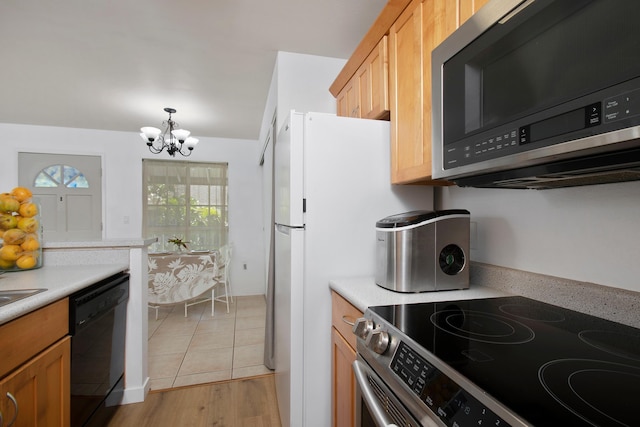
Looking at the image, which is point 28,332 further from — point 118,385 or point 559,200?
point 559,200

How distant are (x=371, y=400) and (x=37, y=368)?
1128 millimetres

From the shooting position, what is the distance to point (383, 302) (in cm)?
103

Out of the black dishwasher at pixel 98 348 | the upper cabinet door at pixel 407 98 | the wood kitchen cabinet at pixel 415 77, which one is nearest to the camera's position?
the wood kitchen cabinet at pixel 415 77

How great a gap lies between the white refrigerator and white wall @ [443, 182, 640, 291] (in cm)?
45

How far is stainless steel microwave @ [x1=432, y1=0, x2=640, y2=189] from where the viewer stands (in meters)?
0.52

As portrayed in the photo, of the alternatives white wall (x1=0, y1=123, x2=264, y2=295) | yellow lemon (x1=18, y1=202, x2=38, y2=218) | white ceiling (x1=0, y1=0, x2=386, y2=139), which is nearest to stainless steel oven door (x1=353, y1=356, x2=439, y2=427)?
yellow lemon (x1=18, y1=202, x2=38, y2=218)

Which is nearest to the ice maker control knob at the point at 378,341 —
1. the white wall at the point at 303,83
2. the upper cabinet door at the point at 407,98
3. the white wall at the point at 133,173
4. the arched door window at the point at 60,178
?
the upper cabinet door at the point at 407,98

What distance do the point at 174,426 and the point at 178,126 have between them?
358 cm

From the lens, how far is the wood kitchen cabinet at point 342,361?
1088 millimetres

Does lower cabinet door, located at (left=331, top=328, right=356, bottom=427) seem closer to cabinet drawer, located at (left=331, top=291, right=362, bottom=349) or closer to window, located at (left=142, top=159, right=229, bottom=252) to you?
cabinet drawer, located at (left=331, top=291, right=362, bottom=349)

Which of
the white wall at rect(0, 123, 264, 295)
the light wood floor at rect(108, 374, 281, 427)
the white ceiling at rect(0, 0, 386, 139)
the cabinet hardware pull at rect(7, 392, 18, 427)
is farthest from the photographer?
the white wall at rect(0, 123, 264, 295)

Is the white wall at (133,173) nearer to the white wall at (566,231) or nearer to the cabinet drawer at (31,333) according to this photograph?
the cabinet drawer at (31,333)

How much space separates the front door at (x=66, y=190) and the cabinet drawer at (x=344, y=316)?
173 inches

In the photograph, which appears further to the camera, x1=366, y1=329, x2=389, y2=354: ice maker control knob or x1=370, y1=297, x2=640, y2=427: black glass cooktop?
x1=366, y1=329, x2=389, y2=354: ice maker control knob
